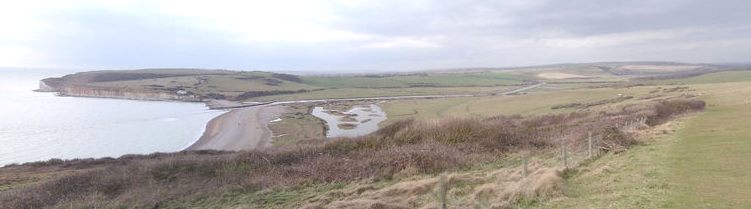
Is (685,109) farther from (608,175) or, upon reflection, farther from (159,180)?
(159,180)

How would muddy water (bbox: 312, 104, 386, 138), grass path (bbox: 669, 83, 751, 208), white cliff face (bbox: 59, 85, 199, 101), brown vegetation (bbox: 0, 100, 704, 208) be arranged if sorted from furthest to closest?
1. white cliff face (bbox: 59, 85, 199, 101)
2. muddy water (bbox: 312, 104, 386, 138)
3. brown vegetation (bbox: 0, 100, 704, 208)
4. grass path (bbox: 669, 83, 751, 208)

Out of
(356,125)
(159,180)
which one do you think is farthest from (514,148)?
(356,125)

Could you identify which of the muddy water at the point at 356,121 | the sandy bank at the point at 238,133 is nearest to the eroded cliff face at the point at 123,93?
the muddy water at the point at 356,121

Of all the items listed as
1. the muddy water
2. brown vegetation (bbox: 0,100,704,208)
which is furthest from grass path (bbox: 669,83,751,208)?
the muddy water

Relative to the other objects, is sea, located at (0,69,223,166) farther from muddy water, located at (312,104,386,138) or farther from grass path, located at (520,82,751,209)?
grass path, located at (520,82,751,209)

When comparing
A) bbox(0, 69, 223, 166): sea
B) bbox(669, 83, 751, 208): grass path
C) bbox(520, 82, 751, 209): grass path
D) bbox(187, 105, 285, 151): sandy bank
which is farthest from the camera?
bbox(187, 105, 285, 151): sandy bank

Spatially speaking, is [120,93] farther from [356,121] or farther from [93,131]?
[356,121]

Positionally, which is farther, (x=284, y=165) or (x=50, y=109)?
(x=50, y=109)
